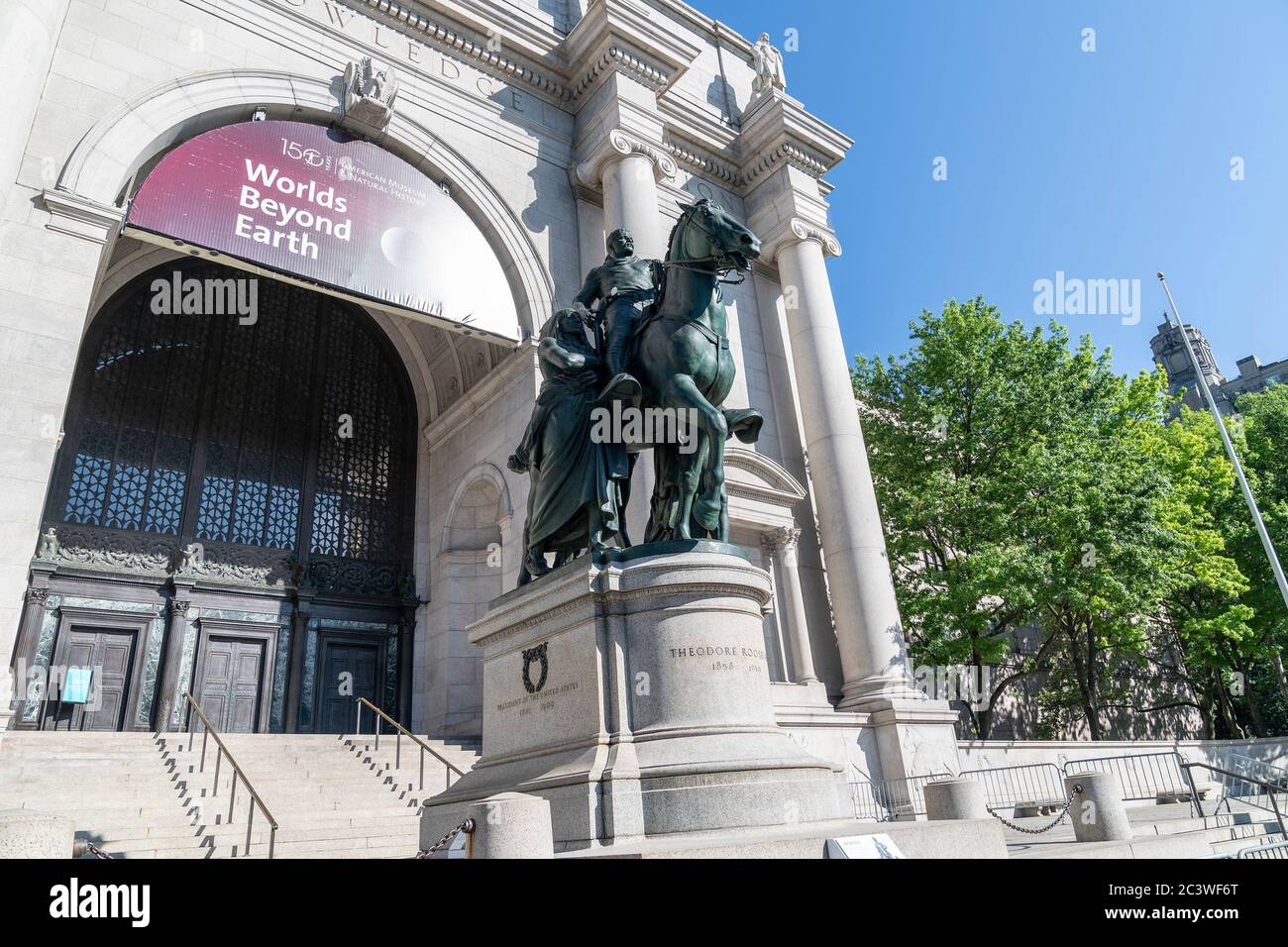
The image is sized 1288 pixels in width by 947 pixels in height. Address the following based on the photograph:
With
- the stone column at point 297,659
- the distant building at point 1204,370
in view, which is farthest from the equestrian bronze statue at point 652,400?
the distant building at point 1204,370

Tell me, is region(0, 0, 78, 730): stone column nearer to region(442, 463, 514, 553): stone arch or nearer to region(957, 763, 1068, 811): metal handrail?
region(442, 463, 514, 553): stone arch

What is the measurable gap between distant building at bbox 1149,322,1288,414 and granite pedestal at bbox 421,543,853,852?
8332cm

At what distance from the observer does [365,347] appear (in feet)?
65.6

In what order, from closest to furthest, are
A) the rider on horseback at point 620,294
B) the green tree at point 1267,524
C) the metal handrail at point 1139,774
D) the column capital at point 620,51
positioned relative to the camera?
the rider on horseback at point 620,294, the column capital at point 620,51, the metal handrail at point 1139,774, the green tree at point 1267,524

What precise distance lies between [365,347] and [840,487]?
38.1ft

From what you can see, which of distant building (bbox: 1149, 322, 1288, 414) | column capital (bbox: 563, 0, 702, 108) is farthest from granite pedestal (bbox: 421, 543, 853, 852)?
distant building (bbox: 1149, 322, 1288, 414)

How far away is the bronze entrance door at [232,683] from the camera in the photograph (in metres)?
15.5

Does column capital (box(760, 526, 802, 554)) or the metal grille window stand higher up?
the metal grille window

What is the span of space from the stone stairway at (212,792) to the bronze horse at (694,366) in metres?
5.26

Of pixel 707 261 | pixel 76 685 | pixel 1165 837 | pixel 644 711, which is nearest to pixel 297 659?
pixel 76 685

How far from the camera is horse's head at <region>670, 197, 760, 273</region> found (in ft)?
23.3

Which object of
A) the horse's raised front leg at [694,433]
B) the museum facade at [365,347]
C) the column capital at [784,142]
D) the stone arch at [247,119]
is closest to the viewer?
the horse's raised front leg at [694,433]

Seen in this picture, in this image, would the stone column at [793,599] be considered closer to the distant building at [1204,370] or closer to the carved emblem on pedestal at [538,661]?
the carved emblem on pedestal at [538,661]

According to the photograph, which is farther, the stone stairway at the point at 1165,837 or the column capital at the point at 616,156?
the column capital at the point at 616,156
